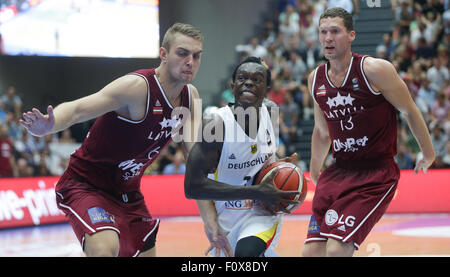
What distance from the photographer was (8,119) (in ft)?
41.3

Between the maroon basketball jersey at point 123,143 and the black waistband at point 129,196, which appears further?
the black waistband at point 129,196

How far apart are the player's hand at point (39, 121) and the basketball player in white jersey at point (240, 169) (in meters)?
0.93

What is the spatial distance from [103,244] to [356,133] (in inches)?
78.1

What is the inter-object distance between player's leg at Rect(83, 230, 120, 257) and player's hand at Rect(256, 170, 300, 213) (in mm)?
1013

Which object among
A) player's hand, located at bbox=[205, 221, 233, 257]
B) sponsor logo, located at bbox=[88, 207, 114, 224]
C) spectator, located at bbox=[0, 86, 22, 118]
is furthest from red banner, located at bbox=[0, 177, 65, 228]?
player's hand, located at bbox=[205, 221, 233, 257]

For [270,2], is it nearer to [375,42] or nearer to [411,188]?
[375,42]

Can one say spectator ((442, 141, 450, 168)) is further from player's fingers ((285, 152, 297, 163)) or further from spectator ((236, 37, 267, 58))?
player's fingers ((285, 152, 297, 163))

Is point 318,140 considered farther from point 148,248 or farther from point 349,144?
point 148,248

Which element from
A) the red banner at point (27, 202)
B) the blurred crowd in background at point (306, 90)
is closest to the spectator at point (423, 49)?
the blurred crowd in background at point (306, 90)

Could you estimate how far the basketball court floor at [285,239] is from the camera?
7332 mm

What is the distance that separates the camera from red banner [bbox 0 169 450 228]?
10.2m

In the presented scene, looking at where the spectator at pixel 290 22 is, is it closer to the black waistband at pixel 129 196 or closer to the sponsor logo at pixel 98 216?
the black waistband at pixel 129 196

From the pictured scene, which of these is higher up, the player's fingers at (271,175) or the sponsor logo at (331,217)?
the player's fingers at (271,175)

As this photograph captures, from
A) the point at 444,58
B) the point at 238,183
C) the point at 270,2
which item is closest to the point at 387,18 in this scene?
the point at 444,58
